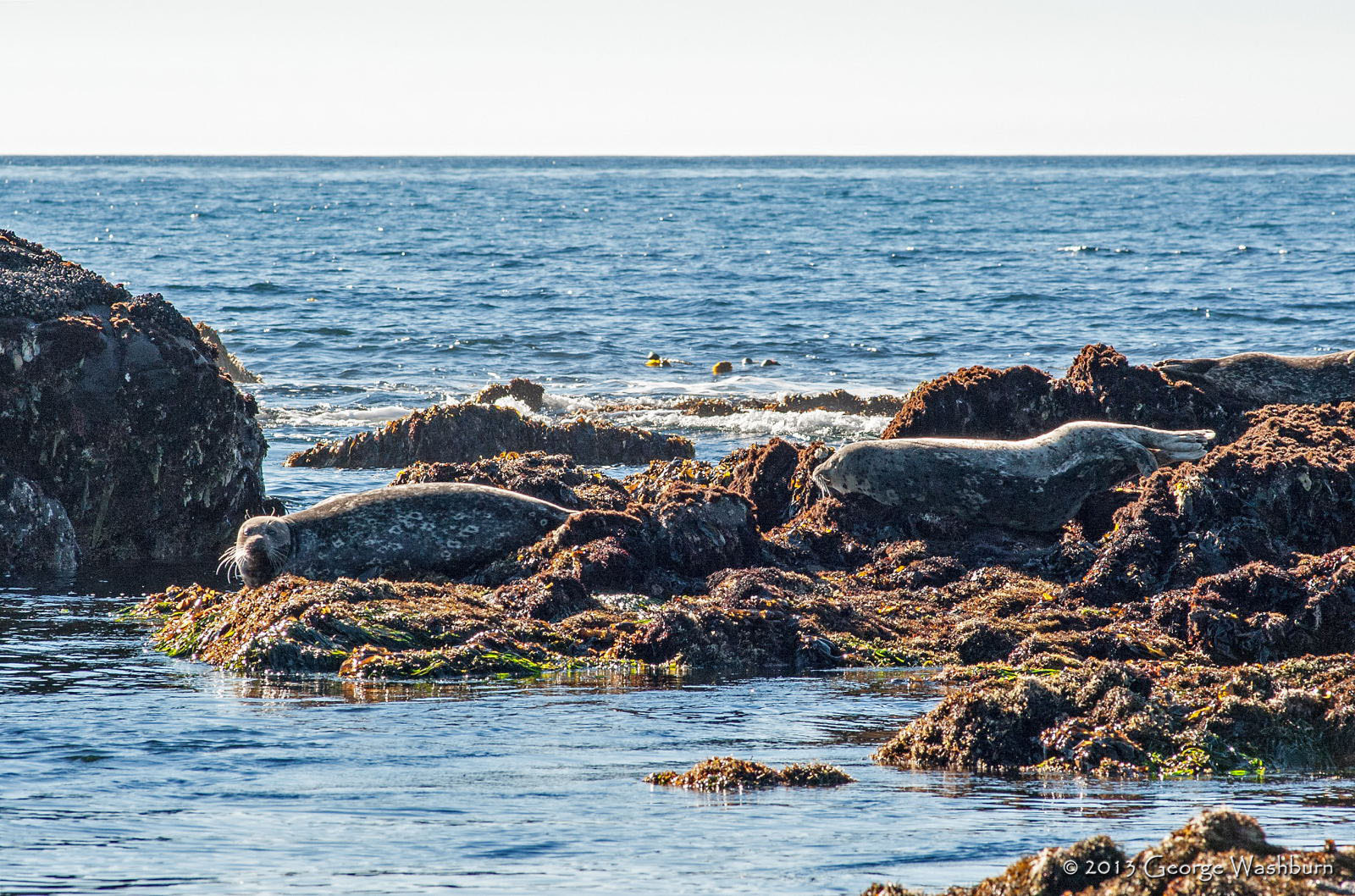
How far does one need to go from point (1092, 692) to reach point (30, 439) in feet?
24.2

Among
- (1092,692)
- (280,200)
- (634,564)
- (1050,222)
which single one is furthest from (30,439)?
(280,200)

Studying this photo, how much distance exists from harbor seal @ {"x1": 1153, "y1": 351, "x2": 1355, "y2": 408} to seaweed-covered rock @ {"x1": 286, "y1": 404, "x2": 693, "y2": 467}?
5.76 metres

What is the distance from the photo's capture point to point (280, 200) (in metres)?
91.6

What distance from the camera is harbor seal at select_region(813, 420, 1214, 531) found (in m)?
9.14

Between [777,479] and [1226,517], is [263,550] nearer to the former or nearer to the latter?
[777,479]

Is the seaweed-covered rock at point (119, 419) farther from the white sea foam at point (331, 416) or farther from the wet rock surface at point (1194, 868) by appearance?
the wet rock surface at point (1194, 868)

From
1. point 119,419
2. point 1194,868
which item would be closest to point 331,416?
point 119,419

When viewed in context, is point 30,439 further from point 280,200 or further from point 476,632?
point 280,200

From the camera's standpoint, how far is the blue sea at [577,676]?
4137mm

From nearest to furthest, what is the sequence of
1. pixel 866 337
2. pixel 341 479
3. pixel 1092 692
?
pixel 1092 692
pixel 341 479
pixel 866 337

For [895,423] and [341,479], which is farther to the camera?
[341,479]

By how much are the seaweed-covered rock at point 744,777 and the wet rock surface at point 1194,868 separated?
4.57 feet

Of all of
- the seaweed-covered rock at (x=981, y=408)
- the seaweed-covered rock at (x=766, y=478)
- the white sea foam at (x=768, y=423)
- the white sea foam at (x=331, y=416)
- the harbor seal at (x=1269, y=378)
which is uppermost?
the harbor seal at (x=1269, y=378)

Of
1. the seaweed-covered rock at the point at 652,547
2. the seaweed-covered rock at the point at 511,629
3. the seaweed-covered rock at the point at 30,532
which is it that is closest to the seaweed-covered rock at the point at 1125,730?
the seaweed-covered rock at the point at 511,629
